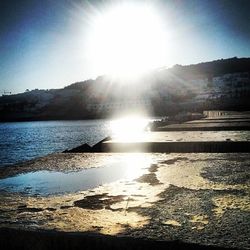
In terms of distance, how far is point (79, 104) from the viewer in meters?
171

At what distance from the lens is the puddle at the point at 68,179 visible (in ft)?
14.1

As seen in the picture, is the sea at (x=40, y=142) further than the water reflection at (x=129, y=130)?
Yes

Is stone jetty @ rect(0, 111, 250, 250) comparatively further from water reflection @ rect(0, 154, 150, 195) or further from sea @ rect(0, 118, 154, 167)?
sea @ rect(0, 118, 154, 167)

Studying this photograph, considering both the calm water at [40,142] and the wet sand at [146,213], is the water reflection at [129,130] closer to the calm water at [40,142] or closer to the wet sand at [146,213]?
the wet sand at [146,213]

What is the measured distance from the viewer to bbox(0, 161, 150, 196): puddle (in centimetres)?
430

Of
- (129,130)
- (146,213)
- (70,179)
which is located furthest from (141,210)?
(129,130)

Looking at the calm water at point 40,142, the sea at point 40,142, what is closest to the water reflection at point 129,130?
the sea at point 40,142

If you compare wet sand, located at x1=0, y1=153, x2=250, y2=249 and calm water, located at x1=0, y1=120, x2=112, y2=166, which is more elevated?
wet sand, located at x1=0, y1=153, x2=250, y2=249

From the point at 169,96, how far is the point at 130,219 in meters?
150

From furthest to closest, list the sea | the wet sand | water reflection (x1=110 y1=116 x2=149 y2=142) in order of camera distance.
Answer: the sea, water reflection (x1=110 y1=116 x2=149 y2=142), the wet sand

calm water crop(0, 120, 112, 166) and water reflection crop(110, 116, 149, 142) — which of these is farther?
calm water crop(0, 120, 112, 166)

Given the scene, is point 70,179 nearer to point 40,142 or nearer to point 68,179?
point 68,179

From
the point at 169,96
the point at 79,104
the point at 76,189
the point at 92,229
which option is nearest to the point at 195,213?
the point at 92,229

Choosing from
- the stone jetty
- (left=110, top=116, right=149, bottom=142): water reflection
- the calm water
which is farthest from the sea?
the stone jetty
